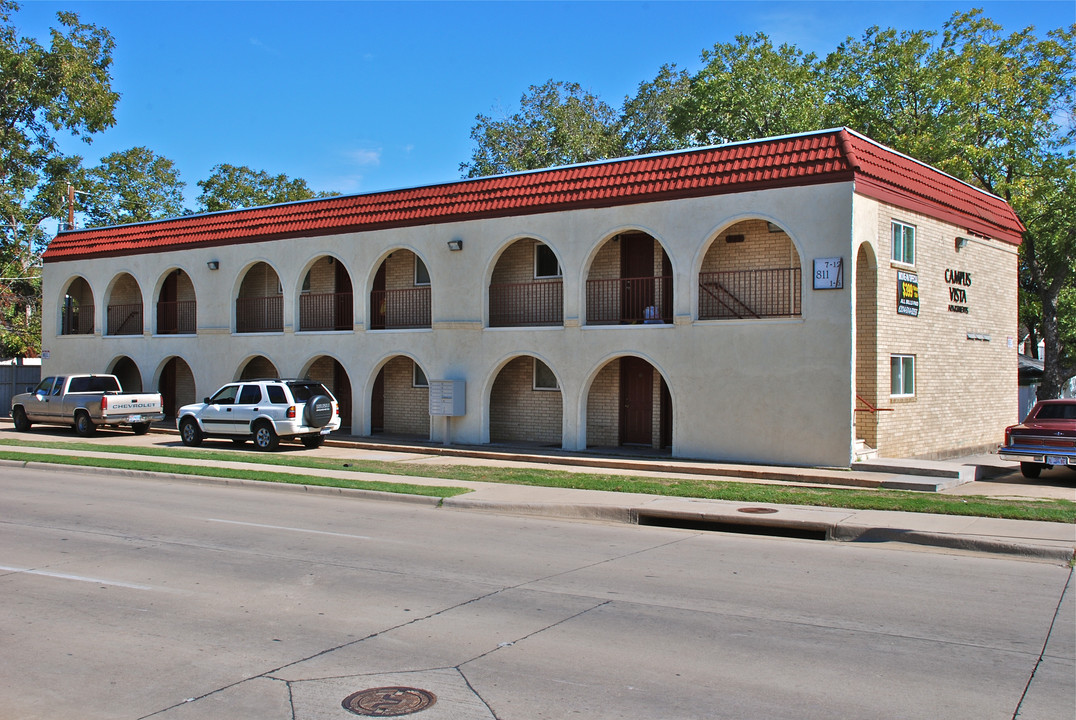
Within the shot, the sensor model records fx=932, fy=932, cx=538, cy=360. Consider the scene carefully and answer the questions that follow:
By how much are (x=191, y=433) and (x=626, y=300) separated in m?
11.7

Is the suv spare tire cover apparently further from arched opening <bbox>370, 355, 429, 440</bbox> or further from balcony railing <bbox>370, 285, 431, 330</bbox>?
balcony railing <bbox>370, 285, 431, 330</bbox>

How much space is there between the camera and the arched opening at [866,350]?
1917cm

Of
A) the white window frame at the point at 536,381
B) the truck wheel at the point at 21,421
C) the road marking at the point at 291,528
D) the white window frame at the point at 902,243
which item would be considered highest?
the white window frame at the point at 902,243

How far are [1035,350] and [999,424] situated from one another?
2497 centimetres

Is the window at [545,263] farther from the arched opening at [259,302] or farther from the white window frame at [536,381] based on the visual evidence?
the arched opening at [259,302]

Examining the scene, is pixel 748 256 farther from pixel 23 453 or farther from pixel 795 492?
pixel 23 453

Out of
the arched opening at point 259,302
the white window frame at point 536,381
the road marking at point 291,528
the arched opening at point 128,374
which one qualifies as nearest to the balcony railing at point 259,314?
the arched opening at point 259,302

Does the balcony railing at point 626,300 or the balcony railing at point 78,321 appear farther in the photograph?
the balcony railing at point 78,321

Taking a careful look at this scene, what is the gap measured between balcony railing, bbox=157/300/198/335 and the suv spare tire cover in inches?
388

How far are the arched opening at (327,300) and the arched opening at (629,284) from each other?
849 cm

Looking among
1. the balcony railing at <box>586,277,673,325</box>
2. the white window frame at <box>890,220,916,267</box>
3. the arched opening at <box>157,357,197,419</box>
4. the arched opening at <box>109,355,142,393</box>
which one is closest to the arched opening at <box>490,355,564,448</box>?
the balcony railing at <box>586,277,673,325</box>

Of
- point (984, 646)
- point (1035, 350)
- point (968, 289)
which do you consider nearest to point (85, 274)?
point (968, 289)

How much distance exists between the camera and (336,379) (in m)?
28.5

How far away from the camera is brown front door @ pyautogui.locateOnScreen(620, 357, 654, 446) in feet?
73.9
